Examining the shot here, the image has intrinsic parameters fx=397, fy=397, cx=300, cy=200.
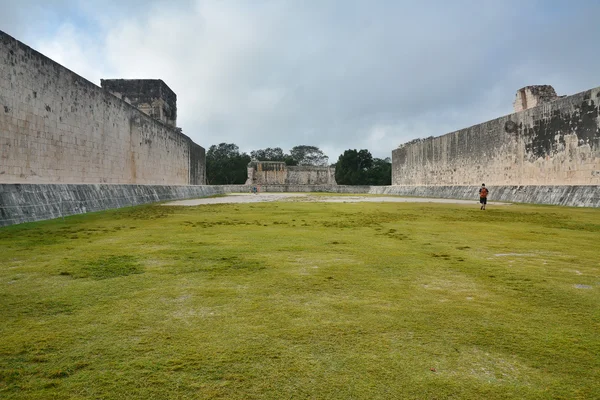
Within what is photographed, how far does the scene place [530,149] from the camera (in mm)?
14250

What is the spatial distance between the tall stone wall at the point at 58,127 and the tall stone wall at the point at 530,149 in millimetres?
13834

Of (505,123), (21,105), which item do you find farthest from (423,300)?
(505,123)

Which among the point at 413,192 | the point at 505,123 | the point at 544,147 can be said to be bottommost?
the point at 413,192

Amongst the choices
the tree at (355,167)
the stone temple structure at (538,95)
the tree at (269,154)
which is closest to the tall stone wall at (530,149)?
the stone temple structure at (538,95)

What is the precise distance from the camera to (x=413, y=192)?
24781 millimetres

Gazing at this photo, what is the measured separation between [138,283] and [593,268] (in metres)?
3.31

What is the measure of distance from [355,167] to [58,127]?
1722 inches

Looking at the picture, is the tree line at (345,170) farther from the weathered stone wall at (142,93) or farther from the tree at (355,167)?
the weathered stone wall at (142,93)

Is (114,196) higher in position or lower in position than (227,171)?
lower

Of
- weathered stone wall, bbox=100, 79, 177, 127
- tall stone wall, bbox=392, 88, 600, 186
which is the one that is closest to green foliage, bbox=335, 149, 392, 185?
tall stone wall, bbox=392, 88, 600, 186


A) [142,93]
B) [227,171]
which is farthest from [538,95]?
[227,171]

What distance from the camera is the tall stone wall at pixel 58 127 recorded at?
756 cm

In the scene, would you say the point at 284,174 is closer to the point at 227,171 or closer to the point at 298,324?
the point at 227,171

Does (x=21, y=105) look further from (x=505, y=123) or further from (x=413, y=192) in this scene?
(x=413, y=192)
